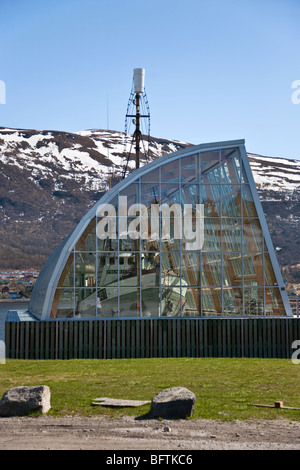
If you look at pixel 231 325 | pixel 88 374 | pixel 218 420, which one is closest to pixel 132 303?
pixel 231 325

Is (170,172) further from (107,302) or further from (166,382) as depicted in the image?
(166,382)

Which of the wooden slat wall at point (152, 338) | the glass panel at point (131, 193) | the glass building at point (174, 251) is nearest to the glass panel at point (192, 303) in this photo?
the glass building at point (174, 251)

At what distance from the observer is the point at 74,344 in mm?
28062

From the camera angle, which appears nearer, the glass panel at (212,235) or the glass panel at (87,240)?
the glass panel at (87,240)

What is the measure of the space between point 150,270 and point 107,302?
2437mm

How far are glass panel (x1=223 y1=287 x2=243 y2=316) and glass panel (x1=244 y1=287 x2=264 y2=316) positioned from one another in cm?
23

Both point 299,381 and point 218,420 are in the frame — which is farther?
point 299,381

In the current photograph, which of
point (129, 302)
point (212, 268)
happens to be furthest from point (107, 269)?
point (212, 268)

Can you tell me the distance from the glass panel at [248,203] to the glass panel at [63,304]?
9067 millimetres

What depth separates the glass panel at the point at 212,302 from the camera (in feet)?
102

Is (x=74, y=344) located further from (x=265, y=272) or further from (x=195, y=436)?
(x=195, y=436)

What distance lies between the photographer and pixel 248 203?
105 ft

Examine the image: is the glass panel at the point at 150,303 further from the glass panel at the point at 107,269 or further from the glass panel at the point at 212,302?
the glass panel at the point at 212,302
